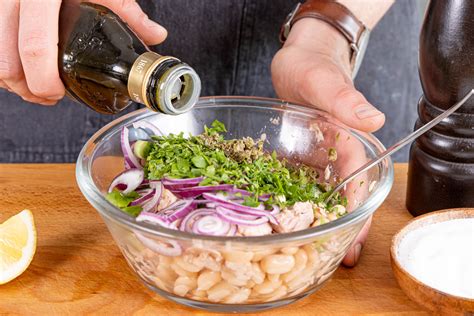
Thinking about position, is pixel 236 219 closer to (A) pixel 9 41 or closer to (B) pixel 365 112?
(B) pixel 365 112

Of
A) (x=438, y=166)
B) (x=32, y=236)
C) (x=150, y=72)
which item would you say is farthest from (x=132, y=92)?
(x=438, y=166)

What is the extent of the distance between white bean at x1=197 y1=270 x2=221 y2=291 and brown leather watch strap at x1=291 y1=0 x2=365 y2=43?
0.87 metres

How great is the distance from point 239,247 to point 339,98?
1.55ft

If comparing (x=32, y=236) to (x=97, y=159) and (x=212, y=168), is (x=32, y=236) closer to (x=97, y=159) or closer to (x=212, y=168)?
(x=97, y=159)

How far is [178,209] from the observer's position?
111 cm

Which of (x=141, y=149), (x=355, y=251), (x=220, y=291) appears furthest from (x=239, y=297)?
(x=141, y=149)

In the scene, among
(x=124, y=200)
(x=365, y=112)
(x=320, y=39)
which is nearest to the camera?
(x=124, y=200)

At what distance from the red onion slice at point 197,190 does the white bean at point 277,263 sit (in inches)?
6.4

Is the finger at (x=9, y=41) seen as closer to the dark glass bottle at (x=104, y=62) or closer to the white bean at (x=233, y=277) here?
the dark glass bottle at (x=104, y=62)

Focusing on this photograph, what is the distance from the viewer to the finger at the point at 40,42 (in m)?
1.26

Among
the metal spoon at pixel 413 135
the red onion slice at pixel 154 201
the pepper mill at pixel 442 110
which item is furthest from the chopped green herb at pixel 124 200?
the pepper mill at pixel 442 110

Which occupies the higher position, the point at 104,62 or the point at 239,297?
the point at 104,62

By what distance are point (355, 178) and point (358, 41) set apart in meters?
0.57

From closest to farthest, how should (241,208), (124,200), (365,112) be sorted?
(241,208) < (124,200) < (365,112)
